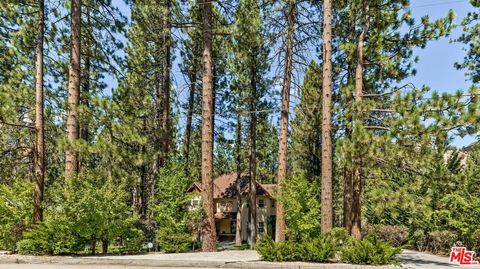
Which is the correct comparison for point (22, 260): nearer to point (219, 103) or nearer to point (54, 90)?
point (54, 90)

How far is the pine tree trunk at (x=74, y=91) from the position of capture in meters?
11.7

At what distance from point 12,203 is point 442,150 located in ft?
41.2

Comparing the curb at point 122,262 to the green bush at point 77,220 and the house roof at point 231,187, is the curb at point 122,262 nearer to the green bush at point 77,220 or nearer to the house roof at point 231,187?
the green bush at point 77,220

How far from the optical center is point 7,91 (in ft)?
41.1

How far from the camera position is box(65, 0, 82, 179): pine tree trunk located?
11.7 m

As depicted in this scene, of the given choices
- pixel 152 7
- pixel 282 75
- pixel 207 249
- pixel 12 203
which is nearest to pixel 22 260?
pixel 12 203

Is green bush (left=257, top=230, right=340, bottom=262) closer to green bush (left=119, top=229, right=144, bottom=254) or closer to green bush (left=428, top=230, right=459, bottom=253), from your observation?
green bush (left=119, top=229, right=144, bottom=254)

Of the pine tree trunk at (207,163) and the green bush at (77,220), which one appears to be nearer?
the green bush at (77,220)

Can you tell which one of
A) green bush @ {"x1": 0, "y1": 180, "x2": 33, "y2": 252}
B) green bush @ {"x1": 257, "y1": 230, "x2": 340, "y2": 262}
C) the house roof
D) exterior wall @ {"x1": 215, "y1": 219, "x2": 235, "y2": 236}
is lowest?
exterior wall @ {"x1": 215, "y1": 219, "x2": 235, "y2": 236}

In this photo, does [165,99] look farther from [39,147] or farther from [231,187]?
[231,187]

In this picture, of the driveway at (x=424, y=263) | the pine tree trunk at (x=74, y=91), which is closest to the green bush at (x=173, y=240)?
the pine tree trunk at (x=74, y=91)

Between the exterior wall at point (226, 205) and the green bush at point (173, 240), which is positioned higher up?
the green bush at point (173, 240)

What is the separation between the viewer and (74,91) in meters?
12.0

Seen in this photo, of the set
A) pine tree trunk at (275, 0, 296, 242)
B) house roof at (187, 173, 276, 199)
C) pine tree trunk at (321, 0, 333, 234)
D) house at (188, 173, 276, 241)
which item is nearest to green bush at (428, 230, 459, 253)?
pine tree trunk at (275, 0, 296, 242)
